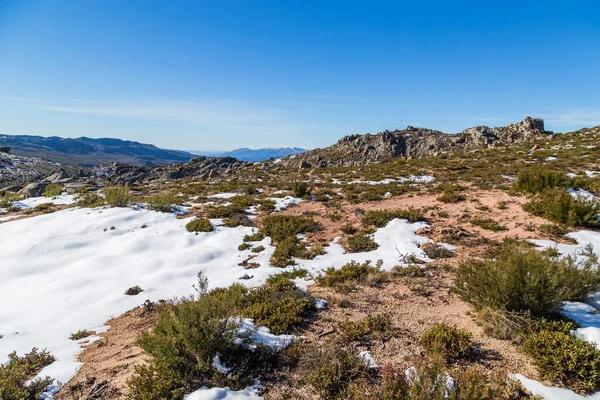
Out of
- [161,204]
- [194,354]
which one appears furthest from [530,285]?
[161,204]

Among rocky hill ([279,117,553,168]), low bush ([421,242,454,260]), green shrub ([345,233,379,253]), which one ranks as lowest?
green shrub ([345,233,379,253])

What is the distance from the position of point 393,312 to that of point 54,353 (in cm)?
652

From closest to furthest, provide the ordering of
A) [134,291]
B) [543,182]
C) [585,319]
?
[585,319], [134,291], [543,182]

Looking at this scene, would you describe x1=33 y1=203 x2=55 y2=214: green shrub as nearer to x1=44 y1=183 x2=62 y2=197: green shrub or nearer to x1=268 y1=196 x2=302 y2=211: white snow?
x1=44 y1=183 x2=62 y2=197: green shrub

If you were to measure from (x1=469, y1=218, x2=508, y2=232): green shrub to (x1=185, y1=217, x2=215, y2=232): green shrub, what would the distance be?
34.1 feet

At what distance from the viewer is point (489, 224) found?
10156 millimetres

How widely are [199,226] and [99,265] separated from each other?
3690 millimetres

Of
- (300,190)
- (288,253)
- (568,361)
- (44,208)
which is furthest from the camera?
(300,190)

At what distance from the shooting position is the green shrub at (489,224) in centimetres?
979

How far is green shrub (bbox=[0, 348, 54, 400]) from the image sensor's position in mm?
3850

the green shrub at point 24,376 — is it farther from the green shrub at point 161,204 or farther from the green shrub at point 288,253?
the green shrub at point 161,204

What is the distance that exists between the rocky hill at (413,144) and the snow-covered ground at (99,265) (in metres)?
34.4

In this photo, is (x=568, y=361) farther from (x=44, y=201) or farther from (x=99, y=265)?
(x=44, y=201)

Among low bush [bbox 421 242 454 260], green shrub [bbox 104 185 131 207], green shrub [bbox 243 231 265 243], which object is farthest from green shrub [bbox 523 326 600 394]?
green shrub [bbox 104 185 131 207]
